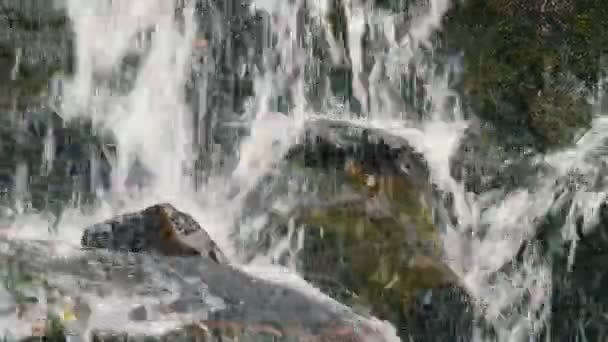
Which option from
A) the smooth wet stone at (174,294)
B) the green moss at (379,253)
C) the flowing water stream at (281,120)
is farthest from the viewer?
the flowing water stream at (281,120)

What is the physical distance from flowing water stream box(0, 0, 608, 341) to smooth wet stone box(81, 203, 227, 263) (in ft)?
2.33

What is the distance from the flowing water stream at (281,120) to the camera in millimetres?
6562

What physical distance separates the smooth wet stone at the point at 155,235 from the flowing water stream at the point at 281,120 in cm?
71

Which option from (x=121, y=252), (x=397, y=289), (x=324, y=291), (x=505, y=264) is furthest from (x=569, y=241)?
(x=121, y=252)

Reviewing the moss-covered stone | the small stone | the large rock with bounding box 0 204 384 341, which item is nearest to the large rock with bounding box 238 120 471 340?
the large rock with bounding box 0 204 384 341

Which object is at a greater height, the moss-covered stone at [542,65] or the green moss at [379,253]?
the moss-covered stone at [542,65]

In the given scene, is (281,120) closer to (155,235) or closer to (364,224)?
(364,224)

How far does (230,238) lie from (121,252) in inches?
57.6

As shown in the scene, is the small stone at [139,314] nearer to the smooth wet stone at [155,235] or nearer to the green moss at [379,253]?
the smooth wet stone at [155,235]

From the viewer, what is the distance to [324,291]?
5344 millimetres

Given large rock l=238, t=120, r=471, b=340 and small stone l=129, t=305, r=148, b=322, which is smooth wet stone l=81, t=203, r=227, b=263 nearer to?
large rock l=238, t=120, r=471, b=340

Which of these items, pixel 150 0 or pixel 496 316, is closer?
pixel 496 316

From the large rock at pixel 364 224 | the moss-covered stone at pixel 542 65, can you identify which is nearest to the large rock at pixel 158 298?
the large rock at pixel 364 224

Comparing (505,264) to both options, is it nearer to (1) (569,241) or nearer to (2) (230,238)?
(1) (569,241)
